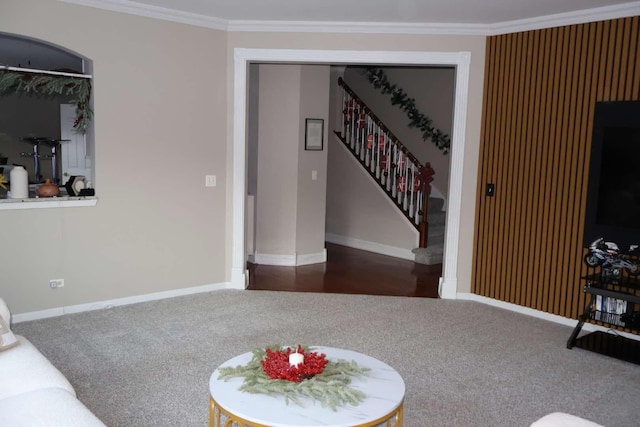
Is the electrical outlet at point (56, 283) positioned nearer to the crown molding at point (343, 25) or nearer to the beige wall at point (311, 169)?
the crown molding at point (343, 25)

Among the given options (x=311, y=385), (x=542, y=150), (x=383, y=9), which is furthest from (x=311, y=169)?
(x=311, y=385)

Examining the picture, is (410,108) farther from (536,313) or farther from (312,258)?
(536,313)

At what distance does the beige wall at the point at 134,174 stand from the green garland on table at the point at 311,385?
2.76 m

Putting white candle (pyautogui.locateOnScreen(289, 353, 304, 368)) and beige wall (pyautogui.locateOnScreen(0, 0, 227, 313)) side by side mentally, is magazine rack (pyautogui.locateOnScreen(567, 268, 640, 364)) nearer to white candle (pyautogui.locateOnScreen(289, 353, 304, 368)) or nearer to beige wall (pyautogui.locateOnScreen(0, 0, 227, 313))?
white candle (pyautogui.locateOnScreen(289, 353, 304, 368))

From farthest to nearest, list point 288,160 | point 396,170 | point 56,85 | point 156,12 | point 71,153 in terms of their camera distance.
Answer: point 396,170, point 288,160, point 71,153, point 156,12, point 56,85

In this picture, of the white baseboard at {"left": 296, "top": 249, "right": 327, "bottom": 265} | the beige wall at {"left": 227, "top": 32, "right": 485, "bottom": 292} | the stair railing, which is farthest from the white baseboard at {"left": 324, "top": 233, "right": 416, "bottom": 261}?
the beige wall at {"left": 227, "top": 32, "right": 485, "bottom": 292}

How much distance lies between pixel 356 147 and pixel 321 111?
4.43 ft

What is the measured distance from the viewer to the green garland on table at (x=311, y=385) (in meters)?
2.42

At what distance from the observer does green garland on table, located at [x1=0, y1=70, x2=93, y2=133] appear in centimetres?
452

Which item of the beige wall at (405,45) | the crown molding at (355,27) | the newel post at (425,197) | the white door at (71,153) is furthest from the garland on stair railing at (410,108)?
the white door at (71,153)

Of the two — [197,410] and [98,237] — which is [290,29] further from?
[197,410]

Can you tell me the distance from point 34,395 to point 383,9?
3.94 meters

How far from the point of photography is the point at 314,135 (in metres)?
7.09

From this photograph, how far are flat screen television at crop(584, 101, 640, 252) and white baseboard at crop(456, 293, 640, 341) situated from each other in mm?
784
